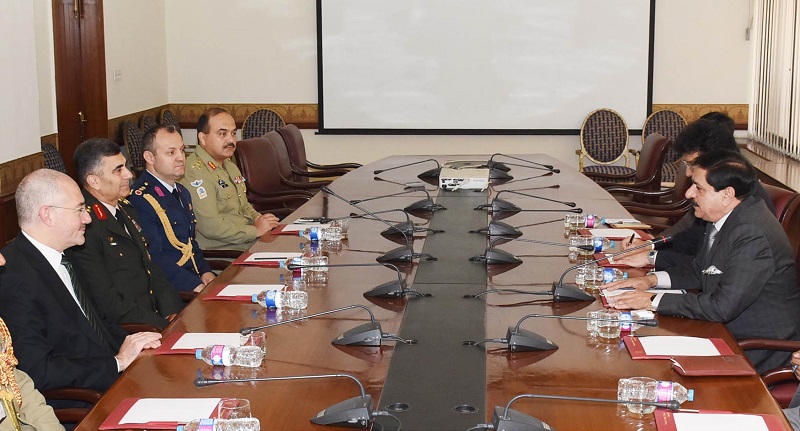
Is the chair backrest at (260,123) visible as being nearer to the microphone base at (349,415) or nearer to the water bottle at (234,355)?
the water bottle at (234,355)

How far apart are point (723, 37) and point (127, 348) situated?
7.17 meters

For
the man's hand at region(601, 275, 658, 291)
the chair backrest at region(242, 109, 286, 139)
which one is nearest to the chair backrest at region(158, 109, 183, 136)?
the chair backrest at region(242, 109, 286, 139)

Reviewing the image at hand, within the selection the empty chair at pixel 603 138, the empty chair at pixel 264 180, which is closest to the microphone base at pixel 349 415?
the empty chair at pixel 264 180

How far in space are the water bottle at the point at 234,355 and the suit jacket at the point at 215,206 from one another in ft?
7.97

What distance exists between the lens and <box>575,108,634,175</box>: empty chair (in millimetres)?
8625

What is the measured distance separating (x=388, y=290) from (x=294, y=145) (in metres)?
4.05

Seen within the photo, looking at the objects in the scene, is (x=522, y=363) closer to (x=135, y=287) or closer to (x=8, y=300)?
(x=8, y=300)

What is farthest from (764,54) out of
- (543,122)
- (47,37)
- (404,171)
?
(47,37)

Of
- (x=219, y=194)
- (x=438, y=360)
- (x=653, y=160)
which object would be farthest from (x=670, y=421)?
(x=653, y=160)

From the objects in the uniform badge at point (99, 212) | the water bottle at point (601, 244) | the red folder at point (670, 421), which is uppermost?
the uniform badge at point (99, 212)

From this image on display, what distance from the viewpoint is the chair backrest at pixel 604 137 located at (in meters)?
8.63

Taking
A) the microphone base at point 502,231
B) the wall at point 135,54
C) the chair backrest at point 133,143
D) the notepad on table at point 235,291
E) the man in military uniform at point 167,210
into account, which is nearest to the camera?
the notepad on table at point 235,291

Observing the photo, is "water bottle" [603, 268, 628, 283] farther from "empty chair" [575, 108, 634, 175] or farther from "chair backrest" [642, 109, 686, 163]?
"chair backrest" [642, 109, 686, 163]

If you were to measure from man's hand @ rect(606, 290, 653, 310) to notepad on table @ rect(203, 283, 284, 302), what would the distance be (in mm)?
1131
